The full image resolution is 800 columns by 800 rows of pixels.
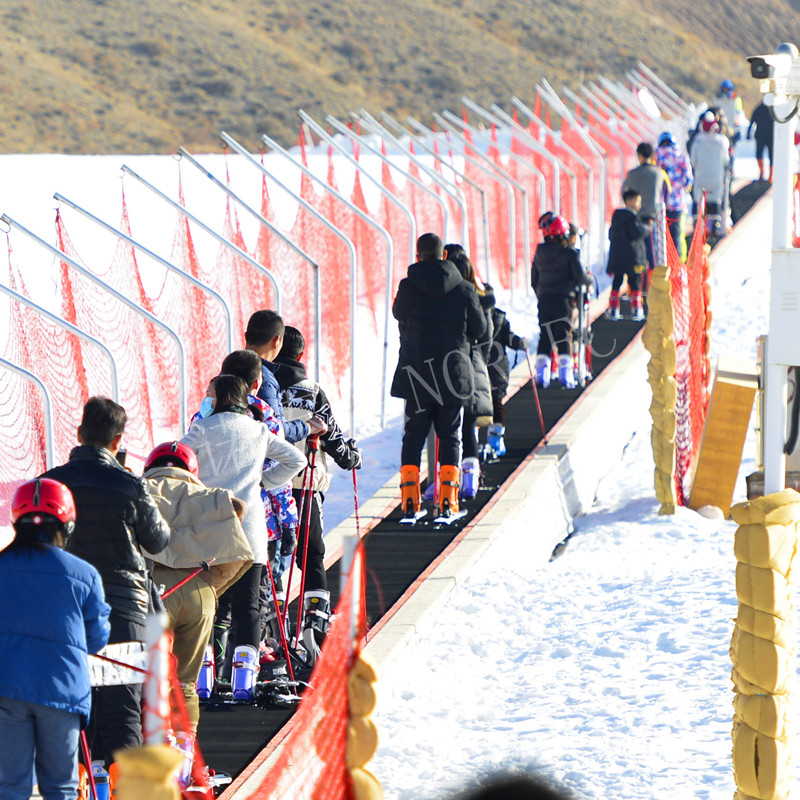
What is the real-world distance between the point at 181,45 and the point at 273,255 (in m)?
38.6

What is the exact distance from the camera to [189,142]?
44969 mm

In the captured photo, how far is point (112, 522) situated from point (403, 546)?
448 centimetres

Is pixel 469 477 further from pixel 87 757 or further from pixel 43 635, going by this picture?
pixel 43 635

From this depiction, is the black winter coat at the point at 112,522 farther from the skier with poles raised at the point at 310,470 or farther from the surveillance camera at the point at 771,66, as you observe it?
the surveillance camera at the point at 771,66

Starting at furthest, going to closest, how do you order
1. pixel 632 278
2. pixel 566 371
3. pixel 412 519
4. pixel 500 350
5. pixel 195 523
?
pixel 632 278
pixel 566 371
pixel 500 350
pixel 412 519
pixel 195 523

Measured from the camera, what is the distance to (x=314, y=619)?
7.21 meters

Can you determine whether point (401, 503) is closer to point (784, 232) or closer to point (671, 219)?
point (784, 232)

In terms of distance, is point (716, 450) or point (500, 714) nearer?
point (500, 714)

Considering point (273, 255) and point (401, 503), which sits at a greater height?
point (273, 255)

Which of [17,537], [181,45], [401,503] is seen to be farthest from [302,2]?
[17,537]

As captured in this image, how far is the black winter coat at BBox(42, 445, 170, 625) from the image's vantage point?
16.9ft

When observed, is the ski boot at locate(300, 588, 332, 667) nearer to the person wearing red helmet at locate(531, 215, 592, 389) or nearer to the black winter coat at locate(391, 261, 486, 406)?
the black winter coat at locate(391, 261, 486, 406)

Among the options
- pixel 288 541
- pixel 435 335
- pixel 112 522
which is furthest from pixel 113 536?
pixel 435 335

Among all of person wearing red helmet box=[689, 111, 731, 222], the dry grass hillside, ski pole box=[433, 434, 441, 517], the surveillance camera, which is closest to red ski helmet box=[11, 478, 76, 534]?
the surveillance camera
